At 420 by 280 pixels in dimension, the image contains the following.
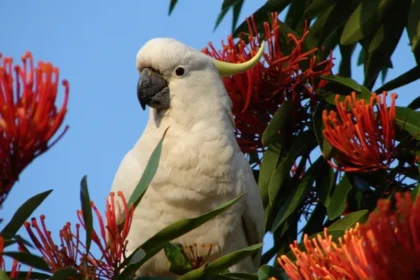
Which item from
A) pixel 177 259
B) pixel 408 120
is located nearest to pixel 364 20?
pixel 408 120

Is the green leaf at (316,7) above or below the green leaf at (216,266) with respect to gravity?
above

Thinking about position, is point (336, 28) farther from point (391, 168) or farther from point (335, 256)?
Result: point (335, 256)

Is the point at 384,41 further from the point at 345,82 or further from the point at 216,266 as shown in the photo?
the point at 216,266

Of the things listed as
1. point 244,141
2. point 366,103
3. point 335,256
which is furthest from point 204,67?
point 335,256

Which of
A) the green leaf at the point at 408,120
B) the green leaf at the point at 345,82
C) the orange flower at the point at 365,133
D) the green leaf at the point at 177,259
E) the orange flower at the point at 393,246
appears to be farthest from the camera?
the green leaf at the point at 345,82

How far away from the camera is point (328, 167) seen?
3.75 m

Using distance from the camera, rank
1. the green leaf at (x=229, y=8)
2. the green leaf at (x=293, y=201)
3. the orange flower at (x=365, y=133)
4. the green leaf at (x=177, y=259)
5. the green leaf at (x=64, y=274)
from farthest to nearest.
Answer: the green leaf at (x=229, y=8), the green leaf at (x=293, y=201), the orange flower at (x=365, y=133), the green leaf at (x=177, y=259), the green leaf at (x=64, y=274)

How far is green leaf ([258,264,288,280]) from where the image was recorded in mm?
2296

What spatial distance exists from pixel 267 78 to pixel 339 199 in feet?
1.66

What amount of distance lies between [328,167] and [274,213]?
0.27 meters

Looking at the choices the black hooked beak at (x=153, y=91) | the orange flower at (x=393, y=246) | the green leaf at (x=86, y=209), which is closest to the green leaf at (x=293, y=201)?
the black hooked beak at (x=153, y=91)

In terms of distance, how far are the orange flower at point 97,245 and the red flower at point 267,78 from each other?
134 centimetres

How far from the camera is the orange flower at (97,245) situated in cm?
224

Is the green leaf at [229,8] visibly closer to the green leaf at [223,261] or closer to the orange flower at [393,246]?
the green leaf at [223,261]
